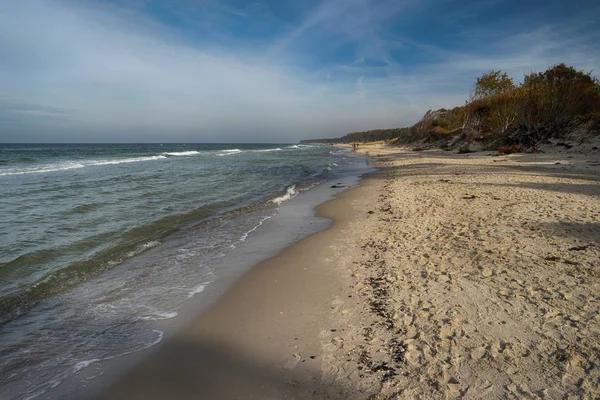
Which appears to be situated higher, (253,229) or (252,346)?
(253,229)

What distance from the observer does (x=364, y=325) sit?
4.32 m

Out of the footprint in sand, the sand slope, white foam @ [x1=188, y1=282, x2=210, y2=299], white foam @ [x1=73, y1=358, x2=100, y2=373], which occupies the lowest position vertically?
white foam @ [x1=73, y1=358, x2=100, y2=373]

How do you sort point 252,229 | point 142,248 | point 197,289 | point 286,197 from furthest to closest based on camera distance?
1. point 286,197
2. point 252,229
3. point 142,248
4. point 197,289

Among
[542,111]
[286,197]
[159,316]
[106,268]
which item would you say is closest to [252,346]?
[159,316]

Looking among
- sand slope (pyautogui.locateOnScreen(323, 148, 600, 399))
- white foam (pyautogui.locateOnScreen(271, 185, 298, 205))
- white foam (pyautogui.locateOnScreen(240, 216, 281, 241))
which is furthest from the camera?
white foam (pyautogui.locateOnScreen(271, 185, 298, 205))

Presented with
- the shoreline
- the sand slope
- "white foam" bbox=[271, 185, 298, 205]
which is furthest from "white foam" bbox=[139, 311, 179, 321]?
"white foam" bbox=[271, 185, 298, 205]

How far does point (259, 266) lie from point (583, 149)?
29706mm

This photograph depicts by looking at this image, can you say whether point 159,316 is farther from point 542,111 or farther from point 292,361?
point 542,111

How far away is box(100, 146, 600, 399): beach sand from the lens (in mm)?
3227

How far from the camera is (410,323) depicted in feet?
13.9

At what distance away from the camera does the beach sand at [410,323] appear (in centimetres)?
323

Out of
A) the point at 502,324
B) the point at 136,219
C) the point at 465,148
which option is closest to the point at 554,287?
the point at 502,324

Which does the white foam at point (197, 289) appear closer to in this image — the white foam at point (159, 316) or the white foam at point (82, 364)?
the white foam at point (159, 316)

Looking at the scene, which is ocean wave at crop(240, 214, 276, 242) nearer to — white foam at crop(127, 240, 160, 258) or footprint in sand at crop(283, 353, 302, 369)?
white foam at crop(127, 240, 160, 258)
